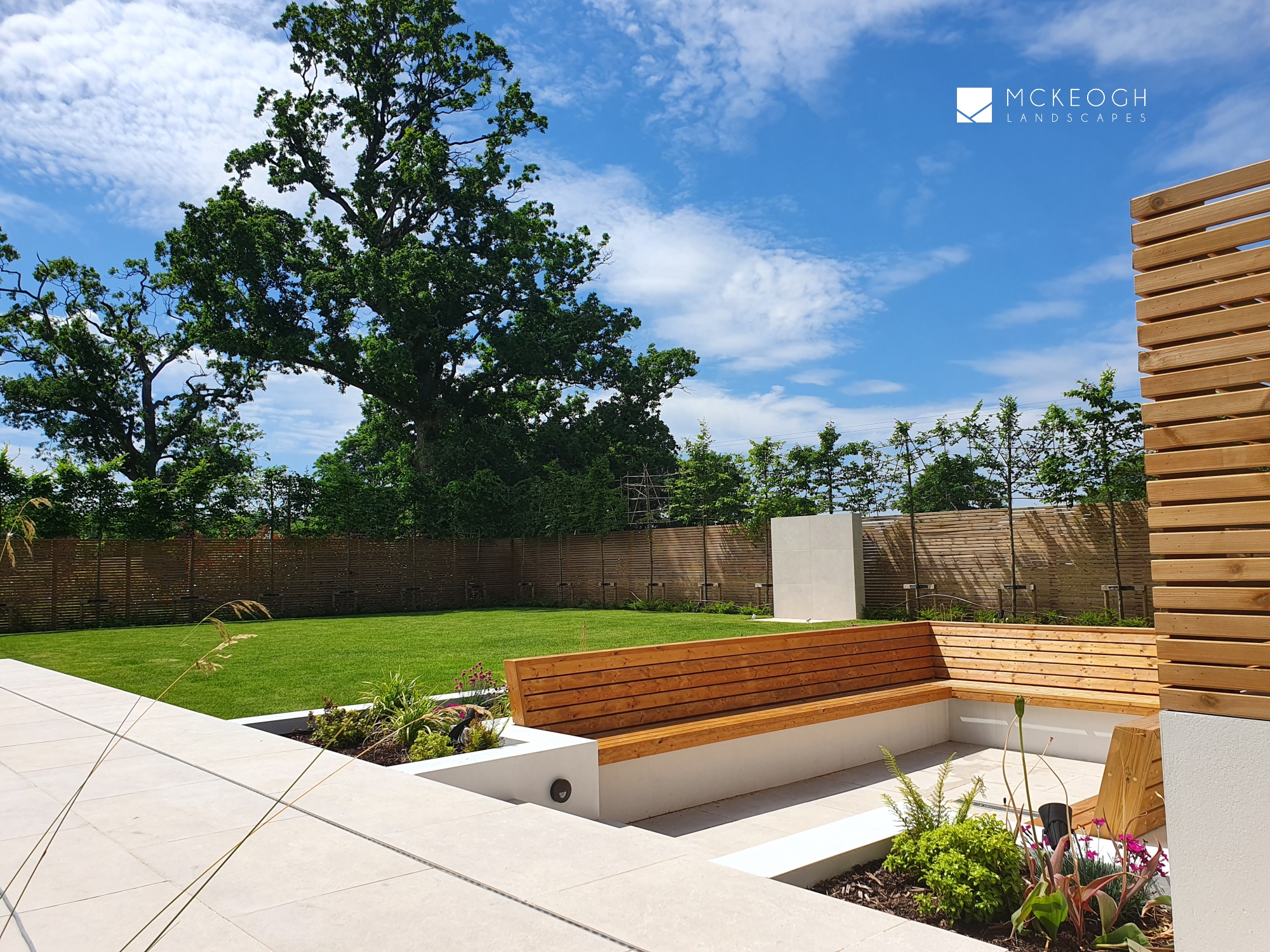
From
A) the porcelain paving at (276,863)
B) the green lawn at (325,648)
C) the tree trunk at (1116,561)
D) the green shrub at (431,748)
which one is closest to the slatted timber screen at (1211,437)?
the porcelain paving at (276,863)

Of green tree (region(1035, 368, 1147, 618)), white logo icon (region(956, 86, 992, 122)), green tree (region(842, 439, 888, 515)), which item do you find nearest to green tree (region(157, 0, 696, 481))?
green tree (region(842, 439, 888, 515))

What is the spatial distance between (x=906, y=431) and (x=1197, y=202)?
16.3 metres

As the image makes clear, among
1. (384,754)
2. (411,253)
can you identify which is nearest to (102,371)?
(411,253)

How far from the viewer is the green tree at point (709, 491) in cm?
2295

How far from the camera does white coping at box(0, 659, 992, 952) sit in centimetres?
244

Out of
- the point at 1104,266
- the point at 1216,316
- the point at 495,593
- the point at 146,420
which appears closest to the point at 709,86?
the point at 1104,266

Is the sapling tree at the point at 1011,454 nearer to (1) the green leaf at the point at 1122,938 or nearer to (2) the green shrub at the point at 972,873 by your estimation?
(2) the green shrub at the point at 972,873

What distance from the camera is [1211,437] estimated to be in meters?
2.71

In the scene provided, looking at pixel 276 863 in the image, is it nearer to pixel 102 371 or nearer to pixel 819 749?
pixel 819 749

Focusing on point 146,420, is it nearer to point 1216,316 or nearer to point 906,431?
point 906,431

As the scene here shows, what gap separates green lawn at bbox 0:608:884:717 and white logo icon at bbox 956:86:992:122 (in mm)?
8267

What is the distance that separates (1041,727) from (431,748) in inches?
199

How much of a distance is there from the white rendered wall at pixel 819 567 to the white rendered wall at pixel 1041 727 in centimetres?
978

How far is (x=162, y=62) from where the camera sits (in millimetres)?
13117
